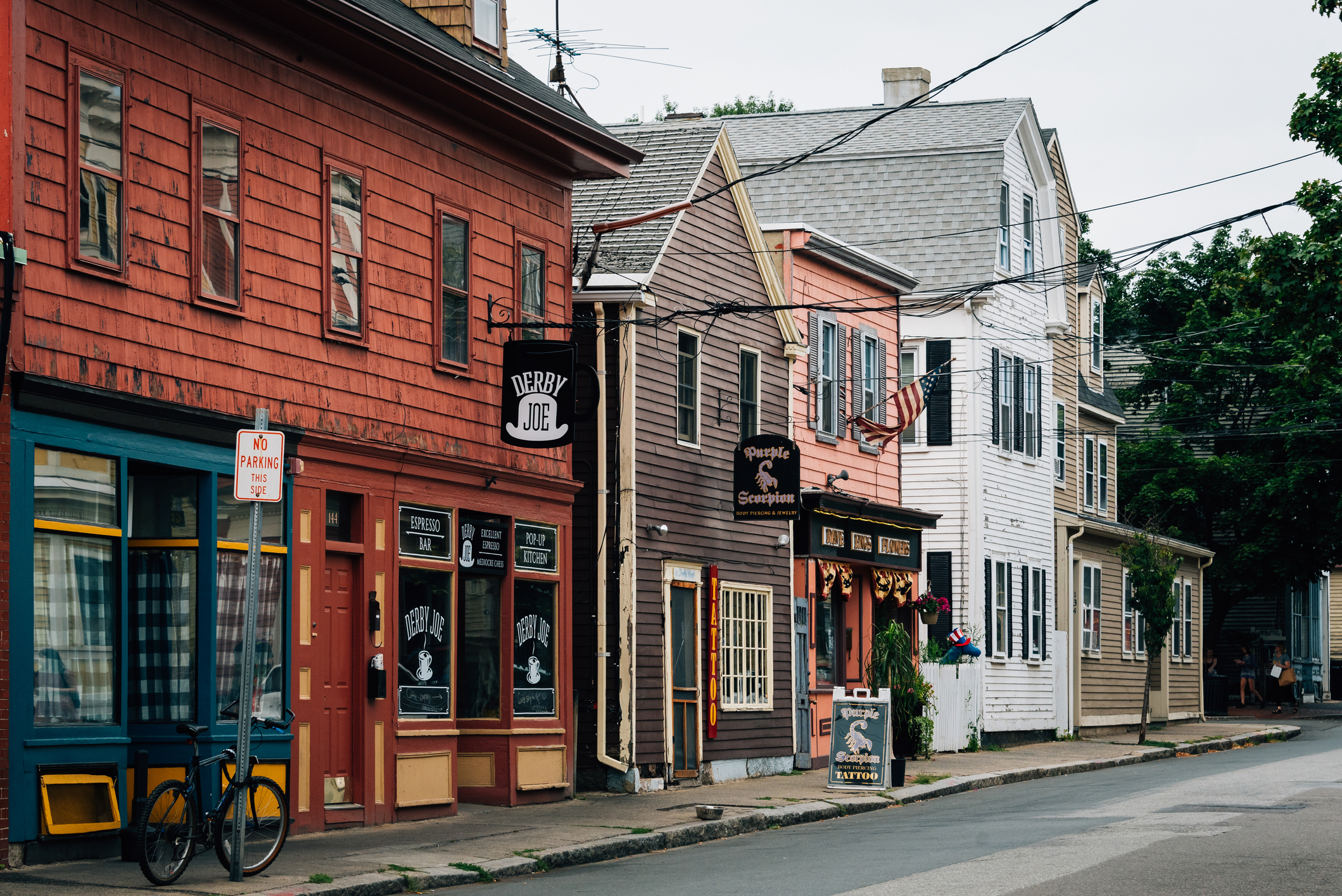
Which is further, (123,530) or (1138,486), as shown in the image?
(1138,486)

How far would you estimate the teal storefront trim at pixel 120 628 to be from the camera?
39.6 feet

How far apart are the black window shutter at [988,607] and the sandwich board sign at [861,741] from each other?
35.8 ft

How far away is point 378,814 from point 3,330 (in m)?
6.36

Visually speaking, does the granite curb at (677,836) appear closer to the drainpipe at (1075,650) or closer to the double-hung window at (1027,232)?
the drainpipe at (1075,650)

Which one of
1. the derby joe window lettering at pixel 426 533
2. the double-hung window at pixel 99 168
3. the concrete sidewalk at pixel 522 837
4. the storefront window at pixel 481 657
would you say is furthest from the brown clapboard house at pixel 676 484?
the double-hung window at pixel 99 168

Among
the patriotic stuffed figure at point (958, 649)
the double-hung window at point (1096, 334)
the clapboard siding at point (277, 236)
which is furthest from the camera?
the double-hung window at point (1096, 334)

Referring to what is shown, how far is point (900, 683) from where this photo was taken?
24.9 m

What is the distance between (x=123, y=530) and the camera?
13.2 meters

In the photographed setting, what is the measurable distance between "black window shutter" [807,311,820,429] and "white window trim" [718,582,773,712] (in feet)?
10.0

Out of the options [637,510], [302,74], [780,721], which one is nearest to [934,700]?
[780,721]

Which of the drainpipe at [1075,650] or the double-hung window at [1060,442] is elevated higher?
the double-hung window at [1060,442]

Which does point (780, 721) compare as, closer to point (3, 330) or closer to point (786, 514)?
point (786, 514)

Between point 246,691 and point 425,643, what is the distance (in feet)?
19.2

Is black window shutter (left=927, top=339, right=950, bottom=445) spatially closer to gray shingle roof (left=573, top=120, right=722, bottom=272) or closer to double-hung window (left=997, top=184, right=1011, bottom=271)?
double-hung window (left=997, top=184, right=1011, bottom=271)
